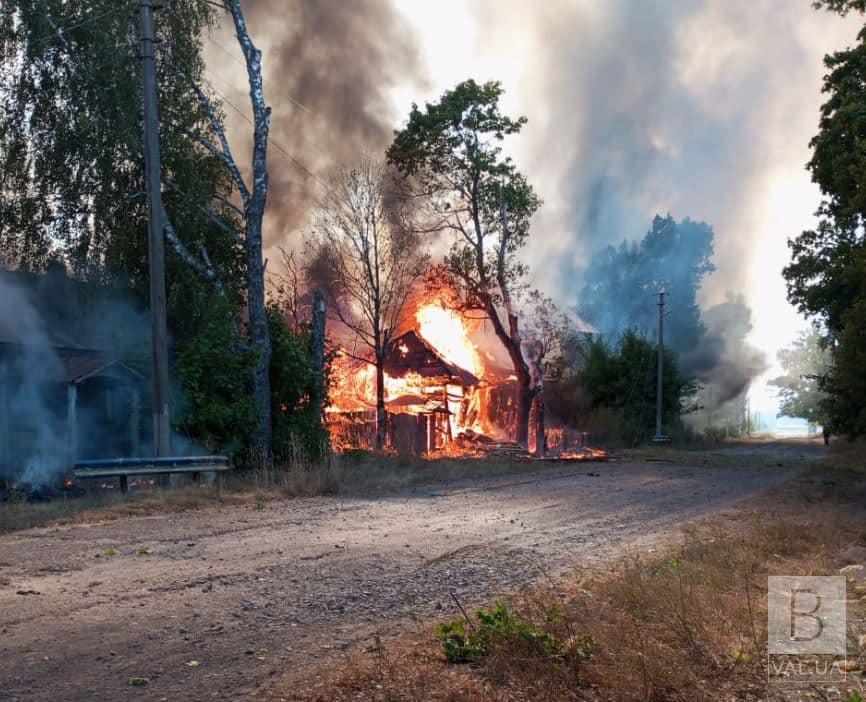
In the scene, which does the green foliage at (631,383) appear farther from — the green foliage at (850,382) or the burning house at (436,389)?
the green foliage at (850,382)

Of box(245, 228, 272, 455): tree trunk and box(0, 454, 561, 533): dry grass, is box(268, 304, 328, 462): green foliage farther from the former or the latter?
box(0, 454, 561, 533): dry grass

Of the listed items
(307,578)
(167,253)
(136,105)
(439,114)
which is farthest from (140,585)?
(439,114)

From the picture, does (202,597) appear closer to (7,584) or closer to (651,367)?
(7,584)

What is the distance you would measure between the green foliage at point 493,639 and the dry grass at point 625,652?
0.21ft

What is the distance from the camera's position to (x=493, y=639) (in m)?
5.21

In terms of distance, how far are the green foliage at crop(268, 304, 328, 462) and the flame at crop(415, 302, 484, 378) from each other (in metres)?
16.0

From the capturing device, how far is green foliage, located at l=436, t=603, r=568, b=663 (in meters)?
5.11

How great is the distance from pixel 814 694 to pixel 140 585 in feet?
17.5

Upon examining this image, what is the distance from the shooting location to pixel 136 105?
19344 millimetres

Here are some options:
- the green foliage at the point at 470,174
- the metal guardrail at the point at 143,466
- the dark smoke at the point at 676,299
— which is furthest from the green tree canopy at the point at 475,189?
the dark smoke at the point at 676,299

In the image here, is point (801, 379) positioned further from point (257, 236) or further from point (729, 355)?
point (257, 236)

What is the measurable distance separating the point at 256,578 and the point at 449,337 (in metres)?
32.1

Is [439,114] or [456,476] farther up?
[439,114]

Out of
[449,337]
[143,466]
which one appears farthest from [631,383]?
[143,466]
